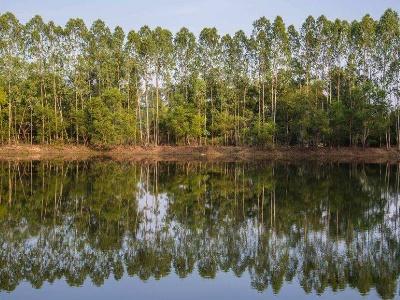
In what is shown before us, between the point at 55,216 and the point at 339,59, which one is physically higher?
the point at 339,59

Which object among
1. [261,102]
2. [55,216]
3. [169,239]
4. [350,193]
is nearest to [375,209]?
[350,193]

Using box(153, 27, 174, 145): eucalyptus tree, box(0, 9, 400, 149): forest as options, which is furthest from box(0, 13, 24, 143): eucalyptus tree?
box(153, 27, 174, 145): eucalyptus tree

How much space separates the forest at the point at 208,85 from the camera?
61.9 meters

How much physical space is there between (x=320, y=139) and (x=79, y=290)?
5843 centimetres

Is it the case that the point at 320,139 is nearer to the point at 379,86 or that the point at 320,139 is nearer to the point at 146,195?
the point at 379,86

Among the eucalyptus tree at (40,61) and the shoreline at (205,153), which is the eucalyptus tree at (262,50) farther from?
the eucalyptus tree at (40,61)

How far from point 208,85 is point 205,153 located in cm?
1405

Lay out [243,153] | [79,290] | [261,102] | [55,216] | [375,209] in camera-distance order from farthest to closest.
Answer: [261,102] < [243,153] < [375,209] < [55,216] < [79,290]

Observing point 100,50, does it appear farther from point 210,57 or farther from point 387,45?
point 387,45

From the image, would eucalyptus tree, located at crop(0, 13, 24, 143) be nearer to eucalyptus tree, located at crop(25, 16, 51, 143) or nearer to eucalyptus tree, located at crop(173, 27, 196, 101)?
eucalyptus tree, located at crop(25, 16, 51, 143)

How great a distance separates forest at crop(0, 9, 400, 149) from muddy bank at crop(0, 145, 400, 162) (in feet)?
6.59

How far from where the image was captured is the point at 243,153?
60781 millimetres

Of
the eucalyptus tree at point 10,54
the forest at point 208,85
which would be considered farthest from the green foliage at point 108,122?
the eucalyptus tree at point 10,54

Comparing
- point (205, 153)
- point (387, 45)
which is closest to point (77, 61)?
point (205, 153)
